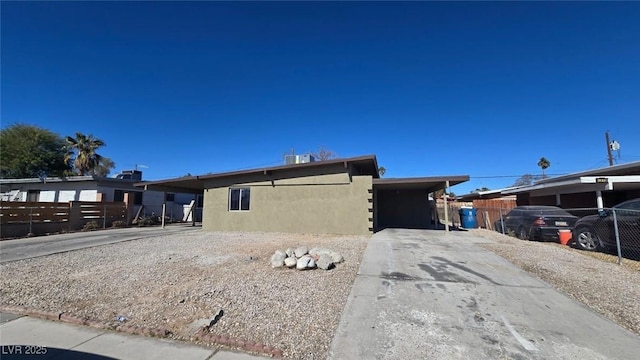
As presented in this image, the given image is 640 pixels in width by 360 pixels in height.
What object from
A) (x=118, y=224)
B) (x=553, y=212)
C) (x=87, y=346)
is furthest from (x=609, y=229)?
(x=118, y=224)

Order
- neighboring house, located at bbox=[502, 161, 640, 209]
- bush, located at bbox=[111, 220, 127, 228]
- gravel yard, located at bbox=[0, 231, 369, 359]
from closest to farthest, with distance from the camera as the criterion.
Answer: gravel yard, located at bbox=[0, 231, 369, 359] < neighboring house, located at bbox=[502, 161, 640, 209] < bush, located at bbox=[111, 220, 127, 228]

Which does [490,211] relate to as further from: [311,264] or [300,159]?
[311,264]

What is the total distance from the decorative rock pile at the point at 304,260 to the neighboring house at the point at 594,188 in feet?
35.5

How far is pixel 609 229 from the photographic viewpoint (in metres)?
7.89

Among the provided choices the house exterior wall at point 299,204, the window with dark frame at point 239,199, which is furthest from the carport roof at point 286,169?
the window with dark frame at point 239,199

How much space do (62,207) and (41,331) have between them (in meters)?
15.2

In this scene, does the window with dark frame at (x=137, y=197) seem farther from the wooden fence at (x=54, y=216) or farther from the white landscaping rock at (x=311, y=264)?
the white landscaping rock at (x=311, y=264)

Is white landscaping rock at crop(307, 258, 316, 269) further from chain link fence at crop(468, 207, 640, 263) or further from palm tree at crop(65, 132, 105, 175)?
palm tree at crop(65, 132, 105, 175)

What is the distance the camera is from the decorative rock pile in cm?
617

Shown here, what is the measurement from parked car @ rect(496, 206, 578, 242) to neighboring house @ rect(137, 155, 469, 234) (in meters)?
2.62

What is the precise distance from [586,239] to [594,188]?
478 cm

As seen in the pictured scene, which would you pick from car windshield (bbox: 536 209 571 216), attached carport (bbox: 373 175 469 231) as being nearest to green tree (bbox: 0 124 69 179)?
attached carport (bbox: 373 175 469 231)

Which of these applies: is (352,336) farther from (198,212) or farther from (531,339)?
(198,212)

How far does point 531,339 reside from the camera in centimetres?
321
